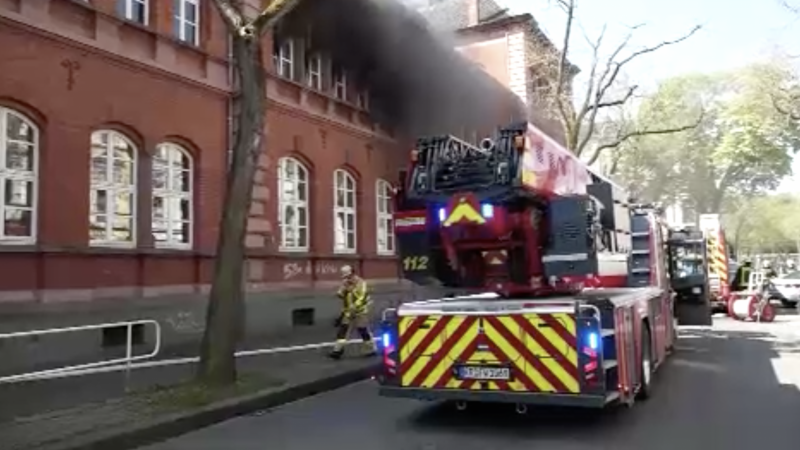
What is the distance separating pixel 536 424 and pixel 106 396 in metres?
4.63

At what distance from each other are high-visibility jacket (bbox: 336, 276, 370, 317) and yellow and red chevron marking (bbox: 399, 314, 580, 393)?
4.81m

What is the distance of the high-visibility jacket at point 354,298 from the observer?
41.3ft

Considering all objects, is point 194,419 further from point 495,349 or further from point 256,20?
point 256,20

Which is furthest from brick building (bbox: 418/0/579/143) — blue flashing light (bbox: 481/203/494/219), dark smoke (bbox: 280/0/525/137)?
blue flashing light (bbox: 481/203/494/219)

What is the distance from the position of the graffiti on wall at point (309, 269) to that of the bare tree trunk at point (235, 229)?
7944 millimetres

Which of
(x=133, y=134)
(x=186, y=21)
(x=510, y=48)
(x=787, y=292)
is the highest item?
(x=510, y=48)

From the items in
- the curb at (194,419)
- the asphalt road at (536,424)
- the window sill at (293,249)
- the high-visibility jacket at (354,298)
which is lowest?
the asphalt road at (536,424)

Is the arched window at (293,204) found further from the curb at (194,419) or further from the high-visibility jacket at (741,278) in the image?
the high-visibility jacket at (741,278)

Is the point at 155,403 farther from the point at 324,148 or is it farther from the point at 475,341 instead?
the point at 324,148

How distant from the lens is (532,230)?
25.7ft

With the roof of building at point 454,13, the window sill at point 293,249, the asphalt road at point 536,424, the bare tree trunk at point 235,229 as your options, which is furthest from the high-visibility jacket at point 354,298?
the roof of building at point 454,13

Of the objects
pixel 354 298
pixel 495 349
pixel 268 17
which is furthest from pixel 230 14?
pixel 495 349

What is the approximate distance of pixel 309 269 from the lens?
18.2m

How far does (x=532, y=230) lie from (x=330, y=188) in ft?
39.4
